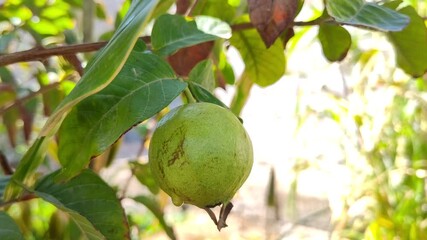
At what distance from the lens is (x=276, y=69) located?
814 millimetres

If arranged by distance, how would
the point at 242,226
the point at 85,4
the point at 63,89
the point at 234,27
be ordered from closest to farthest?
the point at 234,27, the point at 85,4, the point at 63,89, the point at 242,226

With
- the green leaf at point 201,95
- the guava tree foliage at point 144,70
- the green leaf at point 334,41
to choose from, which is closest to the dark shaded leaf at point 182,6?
the guava tree foliage at point 144,70

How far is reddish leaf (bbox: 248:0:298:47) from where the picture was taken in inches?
17.7

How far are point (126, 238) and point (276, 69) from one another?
0.32 metres

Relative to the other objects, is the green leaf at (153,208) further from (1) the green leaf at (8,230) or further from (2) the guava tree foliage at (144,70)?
(1) the green leaf at (8,230)

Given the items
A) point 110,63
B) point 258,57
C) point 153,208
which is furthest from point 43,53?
point 153,208

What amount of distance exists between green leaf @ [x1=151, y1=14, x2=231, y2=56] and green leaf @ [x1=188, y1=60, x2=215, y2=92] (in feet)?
0.09

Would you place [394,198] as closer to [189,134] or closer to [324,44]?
[324,44]

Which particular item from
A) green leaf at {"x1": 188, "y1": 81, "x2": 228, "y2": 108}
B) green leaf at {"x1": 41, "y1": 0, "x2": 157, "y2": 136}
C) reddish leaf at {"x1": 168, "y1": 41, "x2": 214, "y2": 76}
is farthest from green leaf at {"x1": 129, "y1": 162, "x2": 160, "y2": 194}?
green leaf at {"x1": 41, "y1": 0, "x2": 157, "y2": 136}

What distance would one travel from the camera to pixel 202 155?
46 centimetres

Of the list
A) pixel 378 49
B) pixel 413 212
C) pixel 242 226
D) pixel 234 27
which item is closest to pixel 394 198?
pixel 413 212

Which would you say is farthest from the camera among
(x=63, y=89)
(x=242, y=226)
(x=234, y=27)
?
(x=242, y=226)

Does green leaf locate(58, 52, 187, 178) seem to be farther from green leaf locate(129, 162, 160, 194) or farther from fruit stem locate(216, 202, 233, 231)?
green leaf locate(129, 162, 160, 194)

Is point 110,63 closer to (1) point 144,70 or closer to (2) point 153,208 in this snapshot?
(1) point 144,70
